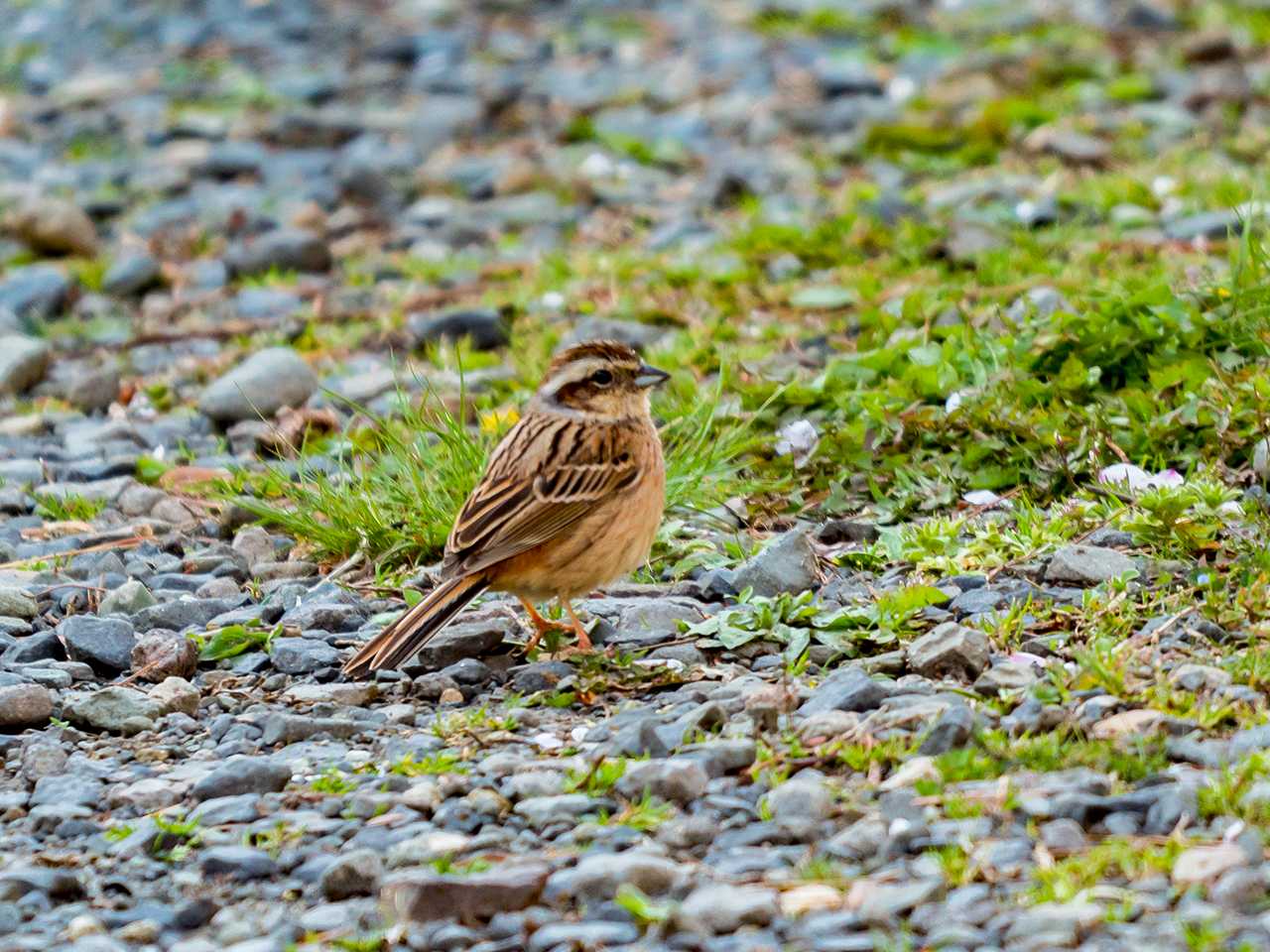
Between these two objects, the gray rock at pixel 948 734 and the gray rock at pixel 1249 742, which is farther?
the gray rock at pixel 948 734

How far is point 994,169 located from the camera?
11.5 meters

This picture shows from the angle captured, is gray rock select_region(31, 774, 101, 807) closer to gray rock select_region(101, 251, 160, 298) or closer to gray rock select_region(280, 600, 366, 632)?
gray rock select_region(280, 600, 366, 632)

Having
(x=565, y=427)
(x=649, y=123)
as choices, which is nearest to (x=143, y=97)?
(x=649, y=123)

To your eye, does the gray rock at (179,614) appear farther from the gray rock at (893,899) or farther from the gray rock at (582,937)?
the gray rock at (893,899)

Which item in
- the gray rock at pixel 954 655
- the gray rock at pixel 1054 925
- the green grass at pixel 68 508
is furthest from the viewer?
the green grass at pixel 68 508

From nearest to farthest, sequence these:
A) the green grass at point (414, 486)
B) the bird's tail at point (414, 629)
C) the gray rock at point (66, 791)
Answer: the gray rock at point (66, 791)
the bird's tail at point (414, 629)
the green grass at point (414, 486)

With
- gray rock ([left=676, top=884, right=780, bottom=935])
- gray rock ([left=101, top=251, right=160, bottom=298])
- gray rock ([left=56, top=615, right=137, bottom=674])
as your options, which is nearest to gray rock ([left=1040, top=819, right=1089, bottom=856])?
gray rock ([left=676, top=884, right=780, bottom=935])

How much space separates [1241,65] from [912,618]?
347 inches

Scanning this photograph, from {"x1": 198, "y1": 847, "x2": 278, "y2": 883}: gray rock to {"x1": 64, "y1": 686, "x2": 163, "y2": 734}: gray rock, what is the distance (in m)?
1.16

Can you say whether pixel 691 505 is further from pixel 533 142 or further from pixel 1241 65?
pixel 1241 65

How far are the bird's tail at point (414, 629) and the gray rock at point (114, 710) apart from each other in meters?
0.58

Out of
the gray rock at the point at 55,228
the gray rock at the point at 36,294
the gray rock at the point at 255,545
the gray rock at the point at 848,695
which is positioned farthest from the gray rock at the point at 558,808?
the gray rock at the point at 55,228

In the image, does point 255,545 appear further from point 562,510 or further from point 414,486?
point 562,510

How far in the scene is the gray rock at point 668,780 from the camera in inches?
186
